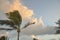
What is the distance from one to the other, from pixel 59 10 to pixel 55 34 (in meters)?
0.54

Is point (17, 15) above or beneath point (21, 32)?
above

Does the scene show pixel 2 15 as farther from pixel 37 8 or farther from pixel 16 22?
pixel 37 8

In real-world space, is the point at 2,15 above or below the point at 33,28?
above

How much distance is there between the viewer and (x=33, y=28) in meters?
4.64

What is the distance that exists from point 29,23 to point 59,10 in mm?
712

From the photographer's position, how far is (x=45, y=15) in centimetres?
475

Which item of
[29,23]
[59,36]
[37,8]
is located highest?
[37,8]

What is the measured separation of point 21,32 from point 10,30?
0.23 meters

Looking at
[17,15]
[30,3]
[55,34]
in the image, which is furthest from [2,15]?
[55,34]

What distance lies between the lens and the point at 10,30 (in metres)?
4.63

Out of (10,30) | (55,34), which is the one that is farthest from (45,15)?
(10,30)

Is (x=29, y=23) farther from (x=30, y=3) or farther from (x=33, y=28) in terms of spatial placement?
(x=30, y=3)

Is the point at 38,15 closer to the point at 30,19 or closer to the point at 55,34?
the point at 30,19

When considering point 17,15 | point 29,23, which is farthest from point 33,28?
point 17,15
